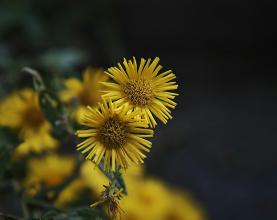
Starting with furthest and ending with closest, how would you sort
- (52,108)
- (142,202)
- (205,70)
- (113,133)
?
(205,70)
(142,202)
(52,108)
(113,133)

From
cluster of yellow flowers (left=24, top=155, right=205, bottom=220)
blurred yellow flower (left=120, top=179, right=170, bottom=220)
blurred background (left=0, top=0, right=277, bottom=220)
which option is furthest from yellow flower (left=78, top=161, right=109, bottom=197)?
blurred background (left=0, top=0, right=277, bottom=220)

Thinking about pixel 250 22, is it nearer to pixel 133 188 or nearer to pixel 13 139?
pixel 133 188

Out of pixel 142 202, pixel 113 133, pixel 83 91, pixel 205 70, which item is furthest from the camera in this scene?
pixel 205 70

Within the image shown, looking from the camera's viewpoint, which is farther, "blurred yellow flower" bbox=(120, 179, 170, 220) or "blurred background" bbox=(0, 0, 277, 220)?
"blurred background" bbox=(0, 0, 277, 220)

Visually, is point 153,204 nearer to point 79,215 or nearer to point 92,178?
point 92,178

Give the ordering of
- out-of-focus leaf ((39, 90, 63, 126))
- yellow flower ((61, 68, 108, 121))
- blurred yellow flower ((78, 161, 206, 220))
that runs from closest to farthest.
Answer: out-of-focus leaf ((39, 90, 63, 126)) → yellow flower ((61, 68, 108, 121)) → blurred yellow flower ((78, 161, 206, 220))

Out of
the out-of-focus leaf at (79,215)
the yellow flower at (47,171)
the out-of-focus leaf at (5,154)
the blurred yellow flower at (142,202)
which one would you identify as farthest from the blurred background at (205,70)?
the out-of-focus leaf at (79,215)

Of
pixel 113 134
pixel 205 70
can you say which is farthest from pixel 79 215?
pixel 205 70

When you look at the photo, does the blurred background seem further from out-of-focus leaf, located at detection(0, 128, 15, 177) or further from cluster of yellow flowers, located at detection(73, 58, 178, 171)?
cluster of yellow flowers, located at detection(73, 58, 178, 171)
